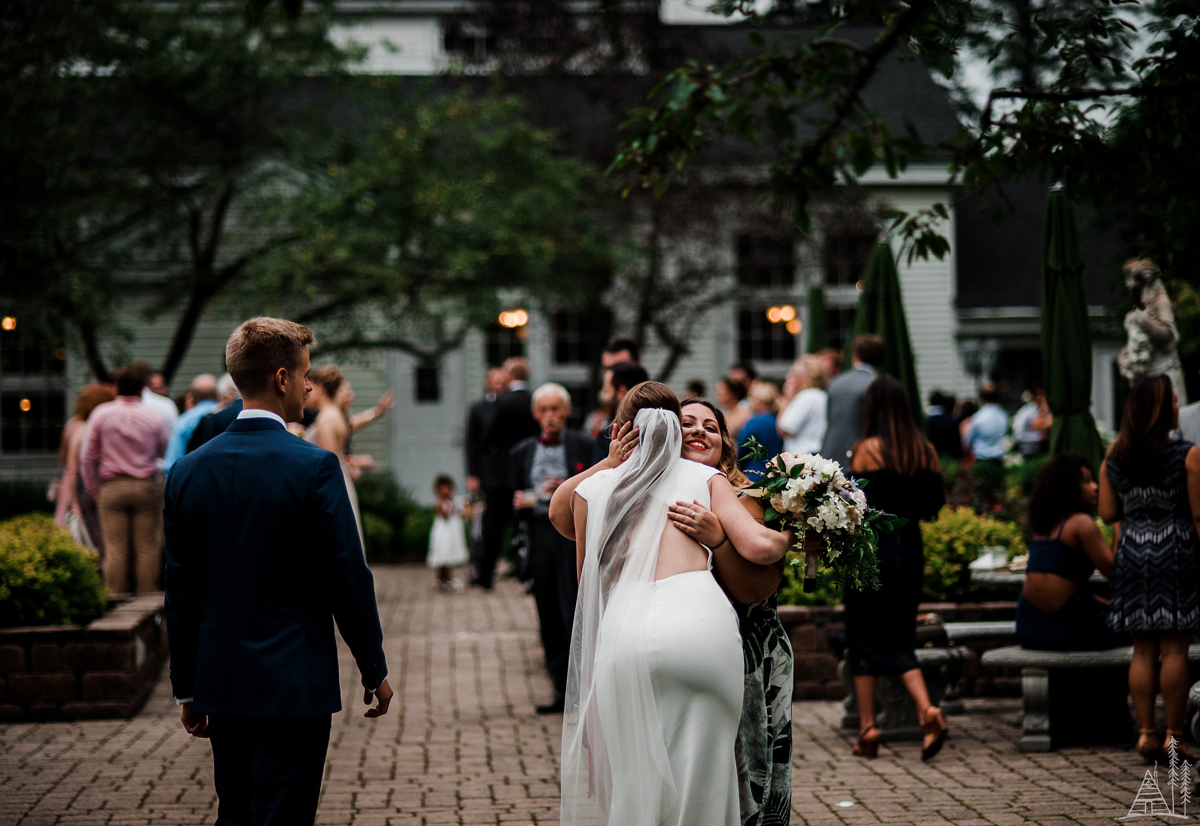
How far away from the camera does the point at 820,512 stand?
4.26 metres

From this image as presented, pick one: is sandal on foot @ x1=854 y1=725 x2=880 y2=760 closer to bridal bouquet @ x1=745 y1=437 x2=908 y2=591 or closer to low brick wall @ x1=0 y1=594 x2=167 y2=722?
bridal bouquet @ x1=745 y1=437 x2=908 y2=591

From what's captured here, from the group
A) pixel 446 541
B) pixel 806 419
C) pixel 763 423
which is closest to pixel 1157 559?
pixel 806 419

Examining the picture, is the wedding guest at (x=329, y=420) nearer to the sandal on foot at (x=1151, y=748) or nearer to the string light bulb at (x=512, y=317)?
the sandal on foot at (x=1151, y=748)

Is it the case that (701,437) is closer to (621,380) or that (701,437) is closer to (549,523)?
(621,380)

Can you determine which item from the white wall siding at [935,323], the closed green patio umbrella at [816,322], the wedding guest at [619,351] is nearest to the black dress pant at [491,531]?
the wedding guest at [619,351]

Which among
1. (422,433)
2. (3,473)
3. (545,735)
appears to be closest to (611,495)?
(545,735)

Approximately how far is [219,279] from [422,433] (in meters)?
6.46

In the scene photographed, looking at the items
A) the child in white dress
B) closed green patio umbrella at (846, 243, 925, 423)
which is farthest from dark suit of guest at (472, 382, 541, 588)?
closed green patio umbrella at (846, 243, 925, 423)

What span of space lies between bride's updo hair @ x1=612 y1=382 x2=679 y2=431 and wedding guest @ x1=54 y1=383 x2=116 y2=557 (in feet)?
25.3

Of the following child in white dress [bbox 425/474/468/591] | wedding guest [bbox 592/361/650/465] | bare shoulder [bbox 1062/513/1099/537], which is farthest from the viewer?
child in white dress [bbox 425/474/468/591]

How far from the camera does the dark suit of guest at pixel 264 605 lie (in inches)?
139

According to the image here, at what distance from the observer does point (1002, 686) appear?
8070mm

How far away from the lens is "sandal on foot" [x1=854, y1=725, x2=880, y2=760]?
6.47 meters

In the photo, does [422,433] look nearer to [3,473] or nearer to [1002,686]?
[3,473]
